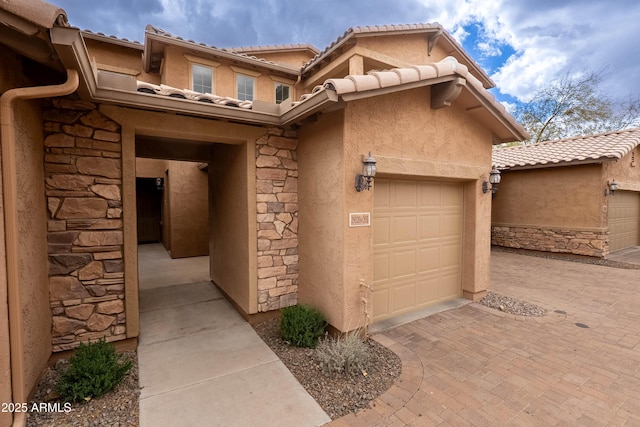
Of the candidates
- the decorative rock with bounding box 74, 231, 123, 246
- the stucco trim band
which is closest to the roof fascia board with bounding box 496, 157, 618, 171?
the stucco trim band

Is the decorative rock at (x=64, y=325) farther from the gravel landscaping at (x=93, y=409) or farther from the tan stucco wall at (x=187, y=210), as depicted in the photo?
the tan stucco wall at (x=187, y=210)

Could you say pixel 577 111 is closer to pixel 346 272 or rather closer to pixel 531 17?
pixel 531 17

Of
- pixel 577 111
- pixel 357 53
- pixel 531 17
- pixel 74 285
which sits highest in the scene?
pixel 531 17

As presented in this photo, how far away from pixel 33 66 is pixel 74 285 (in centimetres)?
249

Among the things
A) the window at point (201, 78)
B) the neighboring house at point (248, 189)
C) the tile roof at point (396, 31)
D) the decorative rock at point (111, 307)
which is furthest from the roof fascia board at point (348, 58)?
the decorative rock at point (111, 307)

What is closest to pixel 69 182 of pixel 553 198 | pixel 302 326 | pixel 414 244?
pixel 302 326

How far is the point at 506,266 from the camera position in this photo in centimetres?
870

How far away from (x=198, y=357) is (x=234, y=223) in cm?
224

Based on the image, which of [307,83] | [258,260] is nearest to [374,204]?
Answer: [258,260]

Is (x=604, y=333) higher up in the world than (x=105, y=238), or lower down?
lower down

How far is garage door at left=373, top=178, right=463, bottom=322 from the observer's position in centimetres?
458

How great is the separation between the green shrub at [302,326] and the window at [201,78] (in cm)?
790

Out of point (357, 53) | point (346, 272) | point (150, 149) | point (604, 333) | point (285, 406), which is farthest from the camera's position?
point (357, 53)

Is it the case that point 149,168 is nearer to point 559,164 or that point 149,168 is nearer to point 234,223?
point 234,223
